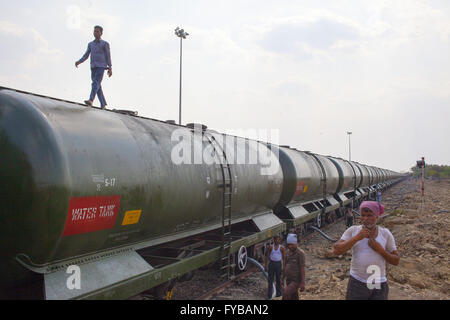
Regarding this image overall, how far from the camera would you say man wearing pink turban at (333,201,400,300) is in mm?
4309

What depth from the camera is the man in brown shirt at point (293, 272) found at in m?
6.03

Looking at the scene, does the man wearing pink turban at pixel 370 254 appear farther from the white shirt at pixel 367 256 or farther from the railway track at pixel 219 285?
the railway track at pixel 219 285

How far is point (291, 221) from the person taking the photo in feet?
41.5

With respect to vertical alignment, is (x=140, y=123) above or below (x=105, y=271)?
above

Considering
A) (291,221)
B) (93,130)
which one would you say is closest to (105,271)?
(93,130)

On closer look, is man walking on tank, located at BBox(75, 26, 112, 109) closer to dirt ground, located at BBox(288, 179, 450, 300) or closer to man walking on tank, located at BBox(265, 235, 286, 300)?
man walking on tank, located at BBox(265, 235, 286, 300)

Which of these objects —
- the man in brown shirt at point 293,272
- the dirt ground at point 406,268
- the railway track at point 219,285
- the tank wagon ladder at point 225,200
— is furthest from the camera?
the tank wagon ladder at point 225,200

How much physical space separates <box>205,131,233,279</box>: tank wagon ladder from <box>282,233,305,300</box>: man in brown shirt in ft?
6.60

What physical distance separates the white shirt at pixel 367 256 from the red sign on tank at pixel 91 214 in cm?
321

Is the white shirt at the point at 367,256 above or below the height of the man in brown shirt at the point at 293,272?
above

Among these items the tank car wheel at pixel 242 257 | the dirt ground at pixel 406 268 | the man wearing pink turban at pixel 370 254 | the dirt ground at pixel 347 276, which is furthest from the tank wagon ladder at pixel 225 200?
the man wearing pink turban at pixel 370 254

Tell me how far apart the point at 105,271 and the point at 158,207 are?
4.42ft
